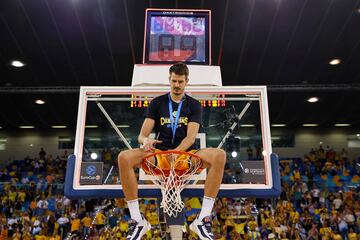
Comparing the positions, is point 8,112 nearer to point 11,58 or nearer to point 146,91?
point 11,58

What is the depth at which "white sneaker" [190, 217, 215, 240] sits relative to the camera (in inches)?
139

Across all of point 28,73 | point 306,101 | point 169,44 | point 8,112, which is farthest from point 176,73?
point 8,112

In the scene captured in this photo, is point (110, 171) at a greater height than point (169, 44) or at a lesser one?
lesser

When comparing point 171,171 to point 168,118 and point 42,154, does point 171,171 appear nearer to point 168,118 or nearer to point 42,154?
point 168,118

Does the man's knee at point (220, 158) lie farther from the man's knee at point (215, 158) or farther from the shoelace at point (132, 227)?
the shoelace at point (132, 227)

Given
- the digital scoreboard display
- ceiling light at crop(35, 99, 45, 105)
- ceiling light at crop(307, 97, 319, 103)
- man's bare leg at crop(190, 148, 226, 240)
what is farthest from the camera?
ceiling light at crop(307, 97, 319, 103)

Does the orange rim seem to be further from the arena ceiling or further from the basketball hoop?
the arena ceiling

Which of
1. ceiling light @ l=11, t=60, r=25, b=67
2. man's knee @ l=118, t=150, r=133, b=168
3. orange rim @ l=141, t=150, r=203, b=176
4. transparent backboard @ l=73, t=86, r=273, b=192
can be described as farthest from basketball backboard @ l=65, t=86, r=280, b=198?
ceiling light @ l=11, t=60, r=25, b=67

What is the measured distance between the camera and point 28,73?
14.8 meters

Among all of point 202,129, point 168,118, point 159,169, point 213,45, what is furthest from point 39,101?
point 159,169

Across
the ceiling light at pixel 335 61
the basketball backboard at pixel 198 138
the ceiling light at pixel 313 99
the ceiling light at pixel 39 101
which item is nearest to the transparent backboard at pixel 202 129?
the basketball backboard at pixel 198 138

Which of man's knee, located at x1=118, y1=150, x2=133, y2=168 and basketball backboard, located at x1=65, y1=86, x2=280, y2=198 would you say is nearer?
man's knee, located at x1=118, y1=150, x2=133, y2=168

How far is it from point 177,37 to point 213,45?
710cm

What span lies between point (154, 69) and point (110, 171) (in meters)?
1.55
